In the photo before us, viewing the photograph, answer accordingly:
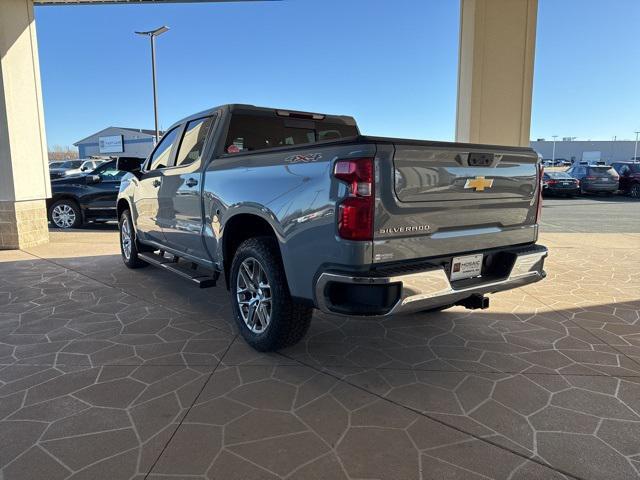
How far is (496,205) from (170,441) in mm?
2596

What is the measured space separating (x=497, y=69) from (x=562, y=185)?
629 inches

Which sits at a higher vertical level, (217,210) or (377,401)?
(217,210)

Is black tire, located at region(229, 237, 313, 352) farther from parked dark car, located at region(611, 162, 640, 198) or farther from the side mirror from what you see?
parked dark car, located at region(611, 162, 640, 198)

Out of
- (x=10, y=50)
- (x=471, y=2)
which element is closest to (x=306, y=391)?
(x=471, y=2)

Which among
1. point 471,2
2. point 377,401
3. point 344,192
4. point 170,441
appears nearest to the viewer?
point 170,441

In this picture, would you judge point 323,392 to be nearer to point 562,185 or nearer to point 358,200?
point 358,200

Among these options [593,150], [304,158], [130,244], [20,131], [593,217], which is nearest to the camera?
[304,158]

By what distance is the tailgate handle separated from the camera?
319 cm

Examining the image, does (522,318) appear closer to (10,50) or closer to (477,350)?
(477,350)

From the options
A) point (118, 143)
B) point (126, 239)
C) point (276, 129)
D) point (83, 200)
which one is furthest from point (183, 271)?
point (118, 143)

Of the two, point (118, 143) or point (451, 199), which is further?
point (118, 143)

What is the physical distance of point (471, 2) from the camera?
21.7 ft

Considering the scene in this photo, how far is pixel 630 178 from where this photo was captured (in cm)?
2056

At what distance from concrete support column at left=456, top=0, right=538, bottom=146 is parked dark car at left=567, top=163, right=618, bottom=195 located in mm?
16302
